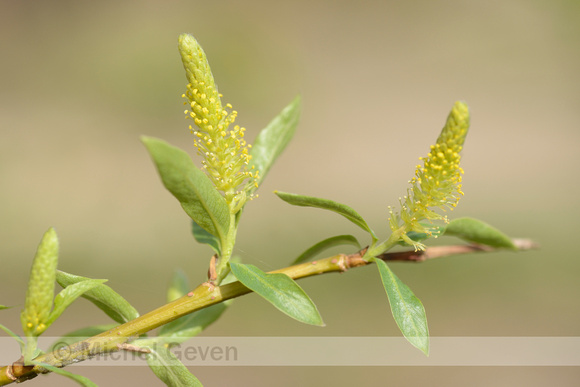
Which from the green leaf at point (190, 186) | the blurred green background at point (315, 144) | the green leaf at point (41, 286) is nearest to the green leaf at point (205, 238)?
the green leaf at point (190, 186)

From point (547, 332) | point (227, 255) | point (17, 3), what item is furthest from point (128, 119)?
point (227, 255)

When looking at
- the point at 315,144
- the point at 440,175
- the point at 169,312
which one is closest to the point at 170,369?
the point at 169,312

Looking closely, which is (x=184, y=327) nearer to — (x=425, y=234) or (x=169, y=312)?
(x=169, y=312)

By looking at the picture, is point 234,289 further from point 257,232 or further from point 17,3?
point 17,3

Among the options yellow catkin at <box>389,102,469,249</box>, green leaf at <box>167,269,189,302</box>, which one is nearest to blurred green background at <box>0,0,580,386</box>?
green leaf at <box>167,269,189,302</box>

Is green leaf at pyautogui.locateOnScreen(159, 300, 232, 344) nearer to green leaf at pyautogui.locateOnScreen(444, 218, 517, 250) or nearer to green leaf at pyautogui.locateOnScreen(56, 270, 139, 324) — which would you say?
green leaf at pyautogui.locateOnScreen(56, 270, 139, 324)
